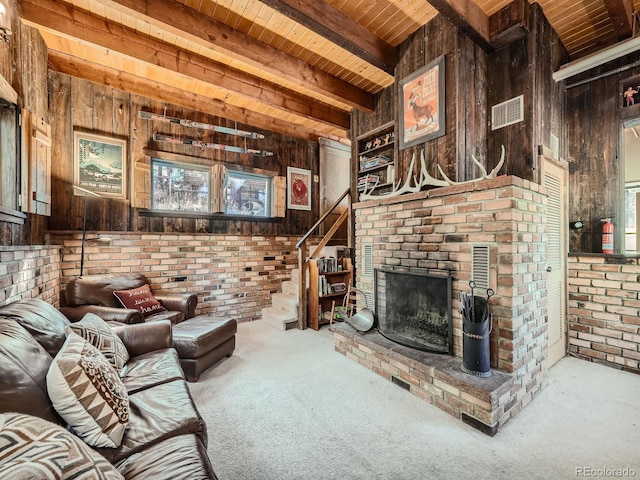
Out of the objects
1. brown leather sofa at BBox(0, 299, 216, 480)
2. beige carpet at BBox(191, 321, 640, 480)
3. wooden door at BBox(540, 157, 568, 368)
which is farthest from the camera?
wooden door at BBox(540, 157, 568, 368)

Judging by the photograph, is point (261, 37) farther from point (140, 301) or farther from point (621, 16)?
point (621, 16)

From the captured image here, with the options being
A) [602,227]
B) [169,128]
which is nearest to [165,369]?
[169,128]

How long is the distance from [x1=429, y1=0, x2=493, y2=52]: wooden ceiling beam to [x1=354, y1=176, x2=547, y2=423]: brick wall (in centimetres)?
137

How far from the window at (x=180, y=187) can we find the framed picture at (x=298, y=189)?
1339mm

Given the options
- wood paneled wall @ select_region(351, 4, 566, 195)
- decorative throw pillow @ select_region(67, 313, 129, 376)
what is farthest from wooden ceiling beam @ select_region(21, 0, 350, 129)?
decorative throw pillow @ select_region(67, 313, 129, 376)

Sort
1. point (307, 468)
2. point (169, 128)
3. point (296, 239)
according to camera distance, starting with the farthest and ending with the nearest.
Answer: point (296, 239) → point (169, 128) → point (307, 468)

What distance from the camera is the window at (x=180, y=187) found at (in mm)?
3777

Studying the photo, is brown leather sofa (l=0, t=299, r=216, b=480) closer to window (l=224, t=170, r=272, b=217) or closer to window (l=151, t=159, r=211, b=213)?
window (l=151, t=159, r=211, b=213)

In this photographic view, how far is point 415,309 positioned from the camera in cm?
261

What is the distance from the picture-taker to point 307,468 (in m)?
1.51

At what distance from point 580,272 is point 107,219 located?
5.40 metres

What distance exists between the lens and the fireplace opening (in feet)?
→ 7.73

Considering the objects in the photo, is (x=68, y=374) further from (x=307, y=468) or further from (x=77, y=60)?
(x=77, y=60)

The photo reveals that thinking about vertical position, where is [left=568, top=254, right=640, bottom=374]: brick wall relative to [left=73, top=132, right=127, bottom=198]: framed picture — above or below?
below
